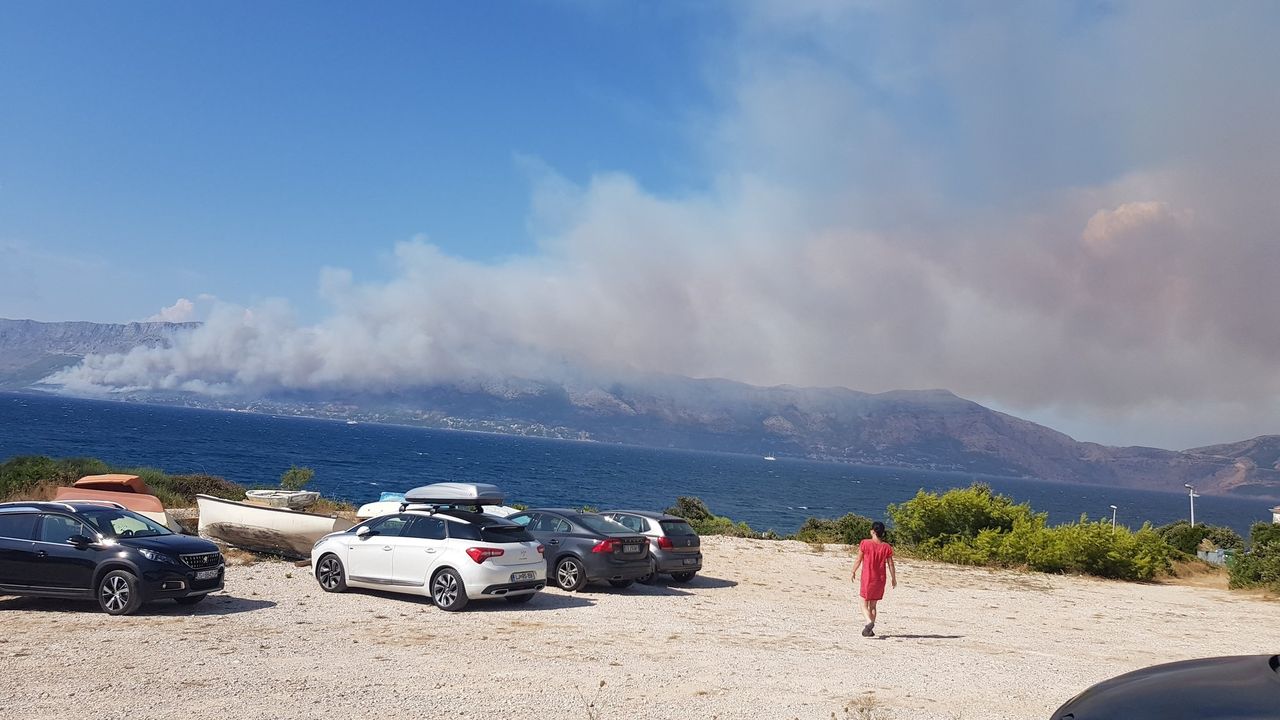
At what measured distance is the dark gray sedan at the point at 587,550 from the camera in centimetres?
1616

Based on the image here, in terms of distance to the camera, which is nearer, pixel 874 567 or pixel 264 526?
pixel 874 567

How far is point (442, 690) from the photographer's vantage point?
8.55m

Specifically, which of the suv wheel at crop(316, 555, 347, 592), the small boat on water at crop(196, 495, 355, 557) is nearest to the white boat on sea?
the suv wheel at crop(316, 555, 347, 592)

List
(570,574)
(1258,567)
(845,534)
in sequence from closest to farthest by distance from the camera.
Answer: (570,574), (1258,567), (845,534)

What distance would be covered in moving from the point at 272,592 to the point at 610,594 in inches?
241

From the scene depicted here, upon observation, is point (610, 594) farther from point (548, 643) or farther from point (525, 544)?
point (548, 643)

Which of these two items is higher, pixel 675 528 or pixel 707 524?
pixel 675 528

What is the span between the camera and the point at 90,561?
12008 millimetres

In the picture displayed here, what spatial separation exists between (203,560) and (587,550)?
662 centimetres

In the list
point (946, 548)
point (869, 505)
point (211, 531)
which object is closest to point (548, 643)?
point (211, 531)

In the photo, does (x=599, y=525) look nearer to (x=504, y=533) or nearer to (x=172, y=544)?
(x=504, y=533)

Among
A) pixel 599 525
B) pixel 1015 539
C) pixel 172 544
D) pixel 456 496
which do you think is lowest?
pixel 1015 539

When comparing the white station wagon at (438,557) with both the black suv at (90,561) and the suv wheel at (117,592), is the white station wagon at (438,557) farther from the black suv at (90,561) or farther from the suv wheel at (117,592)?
the suv wheel at (117,592)

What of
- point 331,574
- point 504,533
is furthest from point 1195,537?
point 331,574
